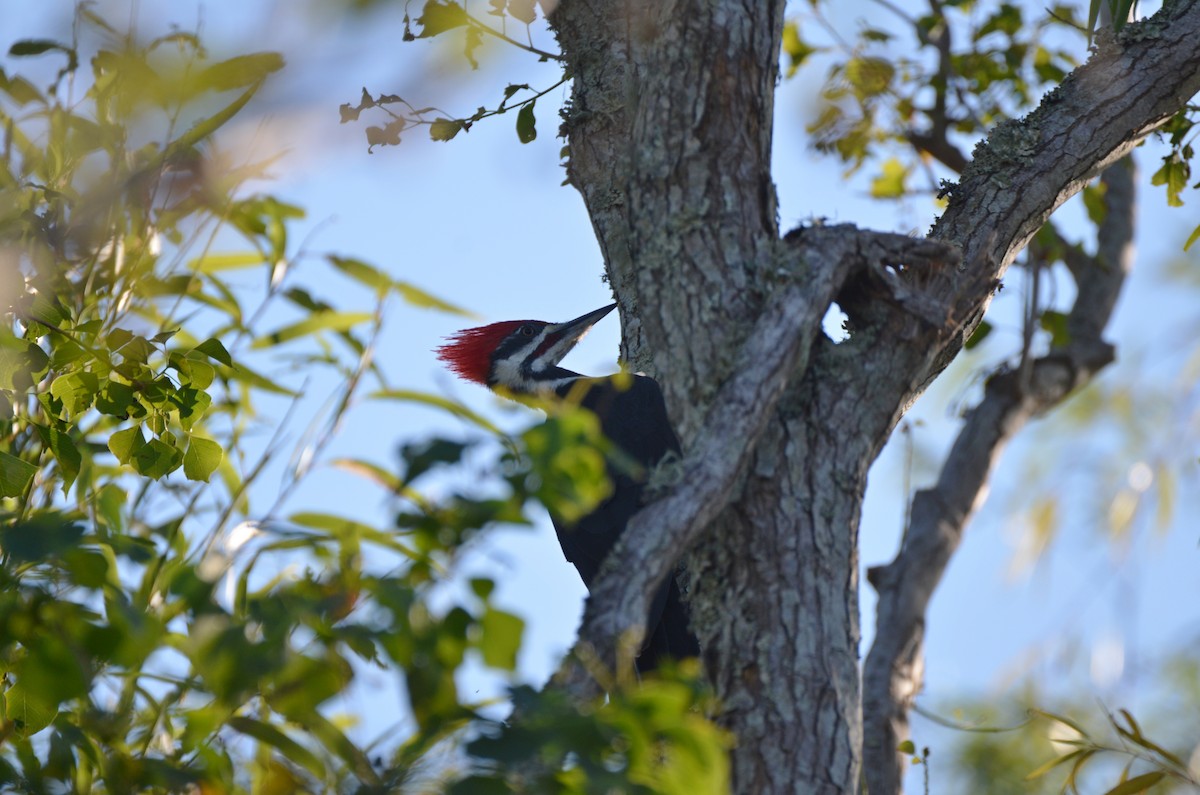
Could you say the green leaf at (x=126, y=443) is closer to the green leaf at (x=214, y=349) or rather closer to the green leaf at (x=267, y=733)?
the green leaf at (x=214, y=349)

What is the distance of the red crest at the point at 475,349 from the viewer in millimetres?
4398

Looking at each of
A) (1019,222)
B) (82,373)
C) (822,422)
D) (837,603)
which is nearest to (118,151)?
(82,373)

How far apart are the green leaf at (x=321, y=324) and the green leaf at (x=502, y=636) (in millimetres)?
2055

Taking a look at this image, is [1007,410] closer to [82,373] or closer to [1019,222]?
[1019,222]

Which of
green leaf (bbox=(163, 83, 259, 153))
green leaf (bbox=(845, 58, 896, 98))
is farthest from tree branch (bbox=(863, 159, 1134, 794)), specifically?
green leaf (bbox=(163, 83, 259, 153))

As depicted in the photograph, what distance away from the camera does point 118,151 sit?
6.94 feet

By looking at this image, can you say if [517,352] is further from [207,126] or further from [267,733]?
[267,733]

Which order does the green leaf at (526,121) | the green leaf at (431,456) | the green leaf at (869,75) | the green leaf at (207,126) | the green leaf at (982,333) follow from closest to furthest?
the green leaf at (431,456), the green leaf at (207,126), the green leaf at (526,121), the green leaf at (982,333), the green leaf at (869,75)

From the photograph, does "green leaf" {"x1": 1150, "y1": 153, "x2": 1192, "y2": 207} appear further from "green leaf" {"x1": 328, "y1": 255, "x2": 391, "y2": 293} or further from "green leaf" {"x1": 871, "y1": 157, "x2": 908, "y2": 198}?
"green leaf" {"x1": 328, "y1": 255, "x2": 391, "y2": 293}

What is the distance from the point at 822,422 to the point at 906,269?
33cm

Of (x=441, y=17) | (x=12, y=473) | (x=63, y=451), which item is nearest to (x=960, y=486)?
(x=441, y=17)

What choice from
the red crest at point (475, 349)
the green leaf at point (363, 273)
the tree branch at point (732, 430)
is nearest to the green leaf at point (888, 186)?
the red crest at point (475, 349)

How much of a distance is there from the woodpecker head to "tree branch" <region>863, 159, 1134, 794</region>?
131 centimetres

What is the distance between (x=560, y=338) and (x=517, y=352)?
8.6 inches
